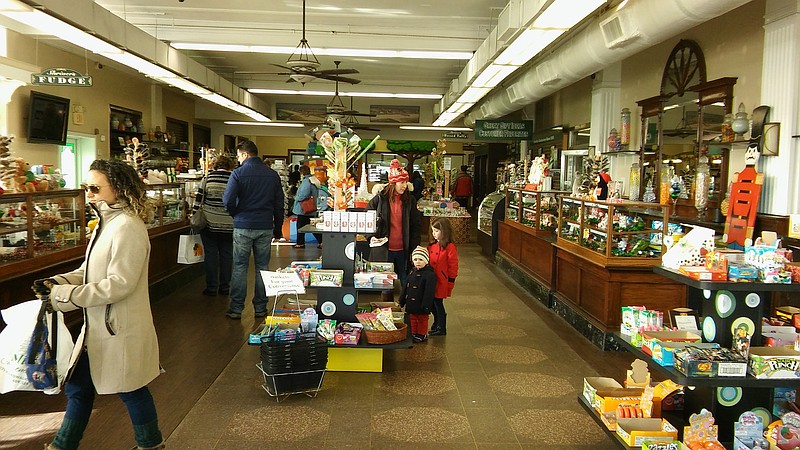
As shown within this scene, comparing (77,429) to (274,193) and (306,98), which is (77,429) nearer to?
(274,193)

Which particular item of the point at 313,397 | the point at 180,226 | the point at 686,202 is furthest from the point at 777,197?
the point at 180,226

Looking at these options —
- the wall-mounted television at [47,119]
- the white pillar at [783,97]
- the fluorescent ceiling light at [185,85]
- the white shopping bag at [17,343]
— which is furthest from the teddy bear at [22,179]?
the white pillar at [783,97]

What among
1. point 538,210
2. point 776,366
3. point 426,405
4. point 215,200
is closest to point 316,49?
point 215,200

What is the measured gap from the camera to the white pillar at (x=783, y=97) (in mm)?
5660

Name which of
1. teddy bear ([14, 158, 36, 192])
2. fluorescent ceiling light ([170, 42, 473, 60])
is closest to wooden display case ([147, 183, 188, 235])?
teddy bear ([14, 158, 36, 192])

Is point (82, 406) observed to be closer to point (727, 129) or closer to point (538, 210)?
point (727, 129)

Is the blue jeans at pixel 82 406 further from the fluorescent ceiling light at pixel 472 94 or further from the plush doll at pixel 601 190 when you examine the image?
the fluorescent ceiling light at pixel 472 94

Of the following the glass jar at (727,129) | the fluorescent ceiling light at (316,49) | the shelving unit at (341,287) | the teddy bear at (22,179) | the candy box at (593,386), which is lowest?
the candy box at (593,386)

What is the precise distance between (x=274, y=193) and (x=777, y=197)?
4.94m

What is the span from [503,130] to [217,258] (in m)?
9.25

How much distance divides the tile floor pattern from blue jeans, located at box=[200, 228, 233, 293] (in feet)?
7.92

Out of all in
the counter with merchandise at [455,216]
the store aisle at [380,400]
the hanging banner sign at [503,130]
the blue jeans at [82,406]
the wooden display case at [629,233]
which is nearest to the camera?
the blue jeans at [82,406]

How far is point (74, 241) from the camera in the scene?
592 centimetres

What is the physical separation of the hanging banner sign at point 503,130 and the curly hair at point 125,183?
1211 cm
